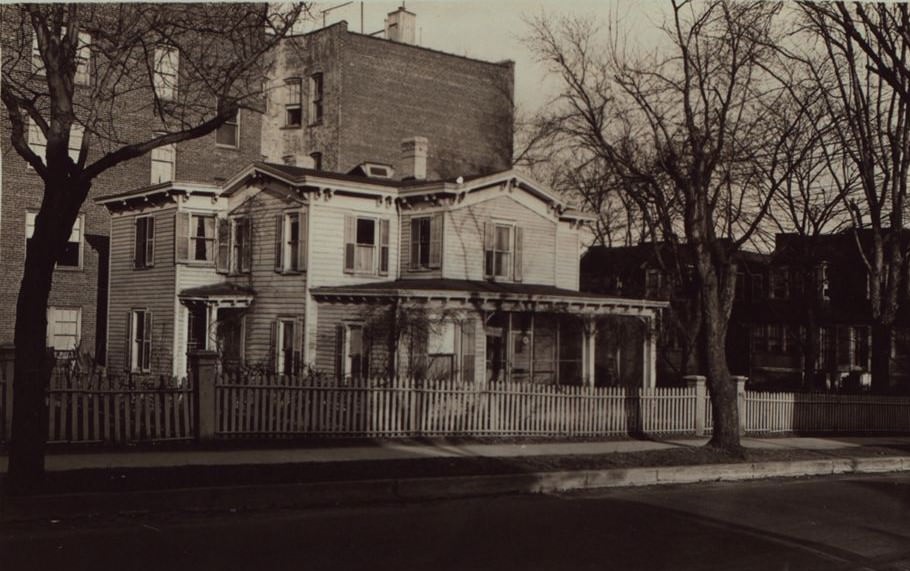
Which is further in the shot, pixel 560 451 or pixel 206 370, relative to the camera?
pixel 560 451

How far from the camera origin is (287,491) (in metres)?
11.3

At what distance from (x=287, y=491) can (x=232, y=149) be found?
31161 mm

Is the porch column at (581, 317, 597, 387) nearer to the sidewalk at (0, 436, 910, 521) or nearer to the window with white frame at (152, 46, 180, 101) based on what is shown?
the sidewalk at (0, 436, 910, 521)

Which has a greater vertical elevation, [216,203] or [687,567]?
[216,203]


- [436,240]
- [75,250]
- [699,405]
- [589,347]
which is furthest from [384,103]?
[699,405]

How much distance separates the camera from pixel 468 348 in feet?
89.5

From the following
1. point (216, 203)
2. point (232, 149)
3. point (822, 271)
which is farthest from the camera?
point (822, 271)

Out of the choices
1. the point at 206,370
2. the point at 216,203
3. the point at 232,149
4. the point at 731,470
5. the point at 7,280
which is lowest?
the point at 731,470

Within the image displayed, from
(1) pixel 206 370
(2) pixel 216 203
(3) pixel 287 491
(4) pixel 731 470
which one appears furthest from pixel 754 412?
(2) pixel 216 203

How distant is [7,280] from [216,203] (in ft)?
27.1

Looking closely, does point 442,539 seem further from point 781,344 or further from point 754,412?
point 781,344

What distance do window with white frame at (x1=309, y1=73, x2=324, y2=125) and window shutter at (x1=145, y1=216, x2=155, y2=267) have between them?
13451 mm

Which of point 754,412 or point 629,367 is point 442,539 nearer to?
point 754,412

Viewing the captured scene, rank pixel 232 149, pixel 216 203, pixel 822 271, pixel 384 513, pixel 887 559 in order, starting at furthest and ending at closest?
pixel 822 271
pixel 232 149
pixel 216 203
pixel 384 513
pixel 887 559
